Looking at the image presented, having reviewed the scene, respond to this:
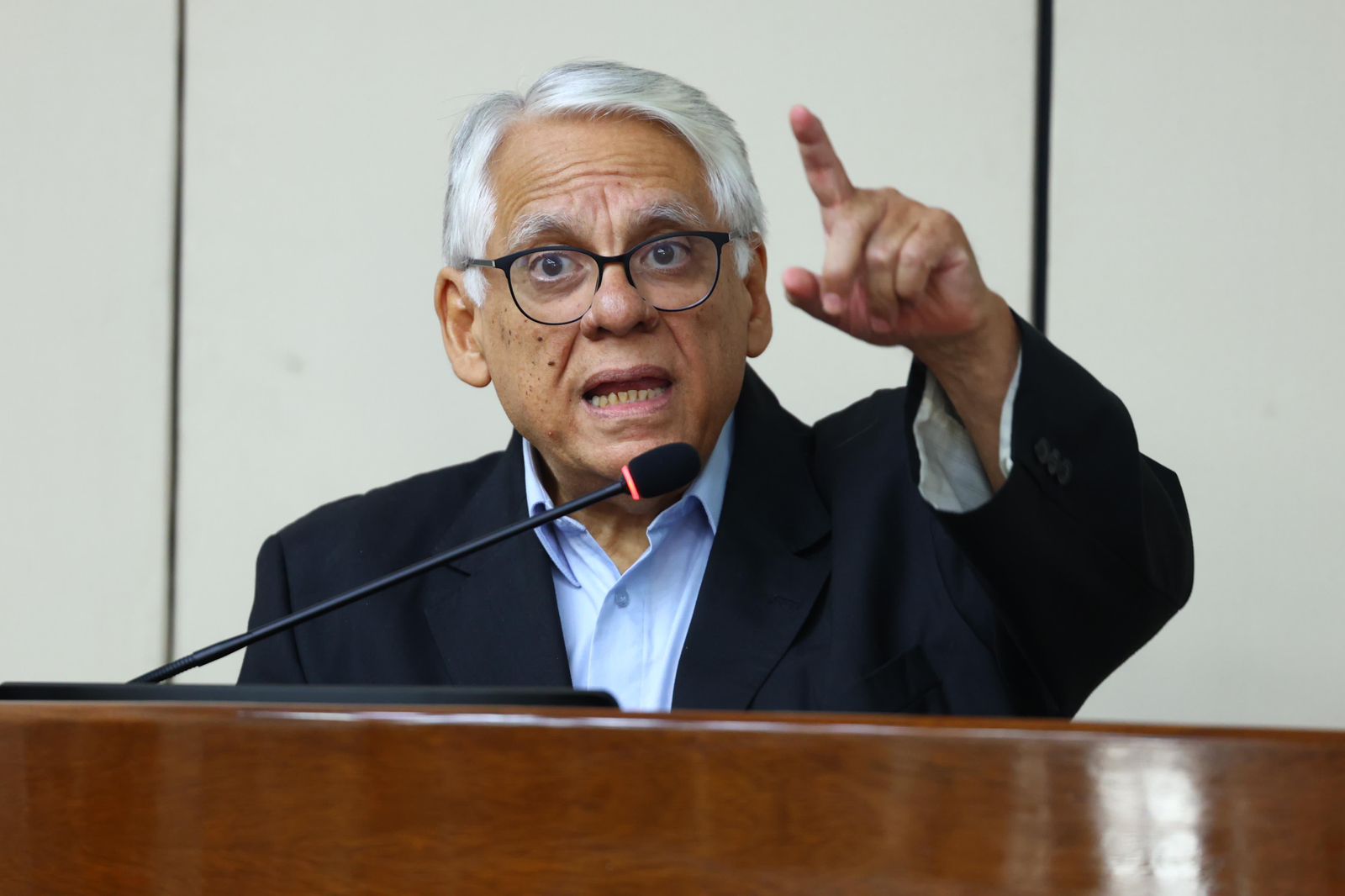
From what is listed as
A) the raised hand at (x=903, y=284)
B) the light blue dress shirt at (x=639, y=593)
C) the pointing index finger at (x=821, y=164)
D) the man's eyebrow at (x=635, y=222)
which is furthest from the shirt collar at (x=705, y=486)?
the pointing index finger at (x=821, y=164)

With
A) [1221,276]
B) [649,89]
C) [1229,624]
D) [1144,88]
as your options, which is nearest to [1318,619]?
[1229,624]

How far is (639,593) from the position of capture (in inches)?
60.5

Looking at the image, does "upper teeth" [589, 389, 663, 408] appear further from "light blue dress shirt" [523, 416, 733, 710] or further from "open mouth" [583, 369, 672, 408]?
"light blue dress shirt" [523, 416, 733, 710]

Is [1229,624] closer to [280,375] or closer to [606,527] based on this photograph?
[606,527]

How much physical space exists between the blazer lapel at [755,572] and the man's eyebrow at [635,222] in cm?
23

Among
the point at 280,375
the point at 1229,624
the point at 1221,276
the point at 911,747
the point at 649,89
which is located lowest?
the point at 1229,624

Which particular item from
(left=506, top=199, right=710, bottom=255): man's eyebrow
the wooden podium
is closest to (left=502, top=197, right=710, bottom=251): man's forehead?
(left=506, top=199, right=710, bottom=255): man's eyebrow

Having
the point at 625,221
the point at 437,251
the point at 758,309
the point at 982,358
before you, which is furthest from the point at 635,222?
the point at 437,251

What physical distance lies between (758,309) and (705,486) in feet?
0.77

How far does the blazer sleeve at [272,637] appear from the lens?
1.56m

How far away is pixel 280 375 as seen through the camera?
7.30 feet

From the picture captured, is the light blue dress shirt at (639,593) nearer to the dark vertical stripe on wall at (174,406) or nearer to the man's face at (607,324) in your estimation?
the man's face at (607,324)

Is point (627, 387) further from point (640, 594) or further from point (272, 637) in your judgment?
point (272, 637)

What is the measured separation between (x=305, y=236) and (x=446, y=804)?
1.68 m
